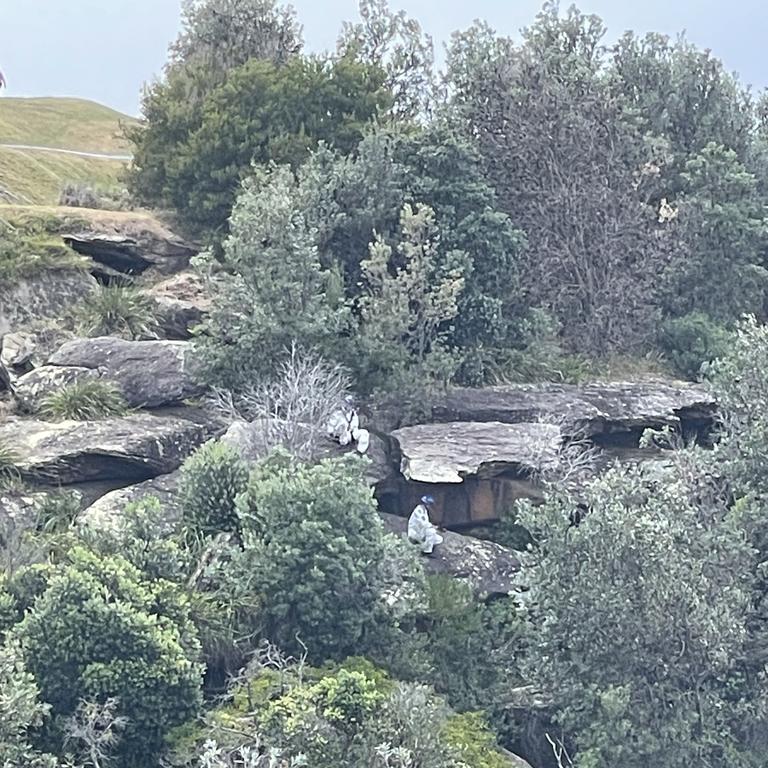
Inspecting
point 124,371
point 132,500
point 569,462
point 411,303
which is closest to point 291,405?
point 132,500

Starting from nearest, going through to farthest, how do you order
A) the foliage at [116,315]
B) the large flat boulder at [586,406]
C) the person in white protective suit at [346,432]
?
the person in white protective suit at [346,432], the large flat boulder at [586,406], the foliage at [116,315]

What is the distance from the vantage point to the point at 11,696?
12617 mm

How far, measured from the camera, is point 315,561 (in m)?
15.7

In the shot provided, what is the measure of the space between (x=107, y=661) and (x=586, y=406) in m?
11.8

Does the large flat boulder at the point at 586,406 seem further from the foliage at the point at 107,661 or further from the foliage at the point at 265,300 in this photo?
the foliage at the point at 107,661

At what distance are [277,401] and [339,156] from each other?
28.5 feet

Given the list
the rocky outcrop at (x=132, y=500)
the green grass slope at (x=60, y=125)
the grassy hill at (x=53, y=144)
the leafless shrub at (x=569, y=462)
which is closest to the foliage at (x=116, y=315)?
the rocky outcrop at (x=132, y=500)

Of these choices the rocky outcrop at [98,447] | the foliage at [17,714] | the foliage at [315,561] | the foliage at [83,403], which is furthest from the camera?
the foliage at [83,403]

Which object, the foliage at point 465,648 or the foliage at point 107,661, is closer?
the foliage at point 107,661

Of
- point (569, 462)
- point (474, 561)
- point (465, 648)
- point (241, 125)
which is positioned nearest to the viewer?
point (465, 648)

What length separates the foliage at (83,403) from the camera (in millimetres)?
20516

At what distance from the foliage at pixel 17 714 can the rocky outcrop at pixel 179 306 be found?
39.7 feet

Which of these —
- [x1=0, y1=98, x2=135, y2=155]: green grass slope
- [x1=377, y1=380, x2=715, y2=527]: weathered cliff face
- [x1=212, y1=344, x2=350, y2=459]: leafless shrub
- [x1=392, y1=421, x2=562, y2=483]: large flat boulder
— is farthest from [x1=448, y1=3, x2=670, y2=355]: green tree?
[x1=0, y1=98, x2=135, y2=155]: green grass slope

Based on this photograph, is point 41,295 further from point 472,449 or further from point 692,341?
point 692,341
